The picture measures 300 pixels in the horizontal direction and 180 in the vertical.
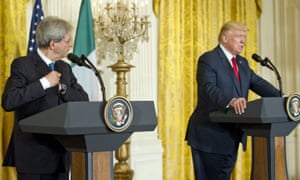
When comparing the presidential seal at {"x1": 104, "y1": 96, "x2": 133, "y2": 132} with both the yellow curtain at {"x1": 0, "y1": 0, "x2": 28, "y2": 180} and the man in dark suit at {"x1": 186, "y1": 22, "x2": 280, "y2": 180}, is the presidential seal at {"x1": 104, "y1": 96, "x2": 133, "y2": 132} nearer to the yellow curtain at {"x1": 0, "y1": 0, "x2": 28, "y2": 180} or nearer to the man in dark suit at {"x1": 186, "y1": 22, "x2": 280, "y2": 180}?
the man in dark suit at {"x1": 186, "y1": 22, "x2": 280, "y2": 180}

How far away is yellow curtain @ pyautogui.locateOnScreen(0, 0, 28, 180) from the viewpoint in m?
4.64

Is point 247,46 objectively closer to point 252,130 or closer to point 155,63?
point 155,63

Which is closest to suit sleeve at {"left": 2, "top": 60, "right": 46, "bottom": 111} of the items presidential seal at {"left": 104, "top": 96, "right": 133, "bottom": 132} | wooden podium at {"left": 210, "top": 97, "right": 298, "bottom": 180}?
presidential seal at {"left": 104, "top": 96, "right": 133, "bottom": 132}

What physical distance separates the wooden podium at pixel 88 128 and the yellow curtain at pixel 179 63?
3.35 m

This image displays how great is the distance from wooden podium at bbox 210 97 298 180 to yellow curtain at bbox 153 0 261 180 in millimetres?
2550

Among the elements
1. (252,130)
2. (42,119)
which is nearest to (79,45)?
(252,130)

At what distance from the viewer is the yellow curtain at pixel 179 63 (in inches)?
238

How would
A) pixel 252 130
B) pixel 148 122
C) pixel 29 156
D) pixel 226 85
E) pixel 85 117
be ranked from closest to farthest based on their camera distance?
pixel 85 117 → pixel 148 122 → pixel 29 156 → pixel 252 130 → pixel 226 85

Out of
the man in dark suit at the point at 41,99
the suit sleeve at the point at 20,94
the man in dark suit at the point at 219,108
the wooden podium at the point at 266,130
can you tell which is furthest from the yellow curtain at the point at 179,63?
the suit sleeve at the point at 20,94

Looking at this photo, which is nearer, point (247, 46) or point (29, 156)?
point (29, 156)

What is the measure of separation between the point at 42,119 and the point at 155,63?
358 centimetres

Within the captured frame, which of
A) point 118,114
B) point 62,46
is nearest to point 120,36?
point 62,46

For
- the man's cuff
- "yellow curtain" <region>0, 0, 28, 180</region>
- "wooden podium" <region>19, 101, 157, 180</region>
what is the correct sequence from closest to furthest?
"wooden podium" <region>19, 101, 157, 180</region> < the man's cuff < "yellow curtain" <region>0, 0, 28, 180</region>

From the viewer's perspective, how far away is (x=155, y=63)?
6.09 meters
